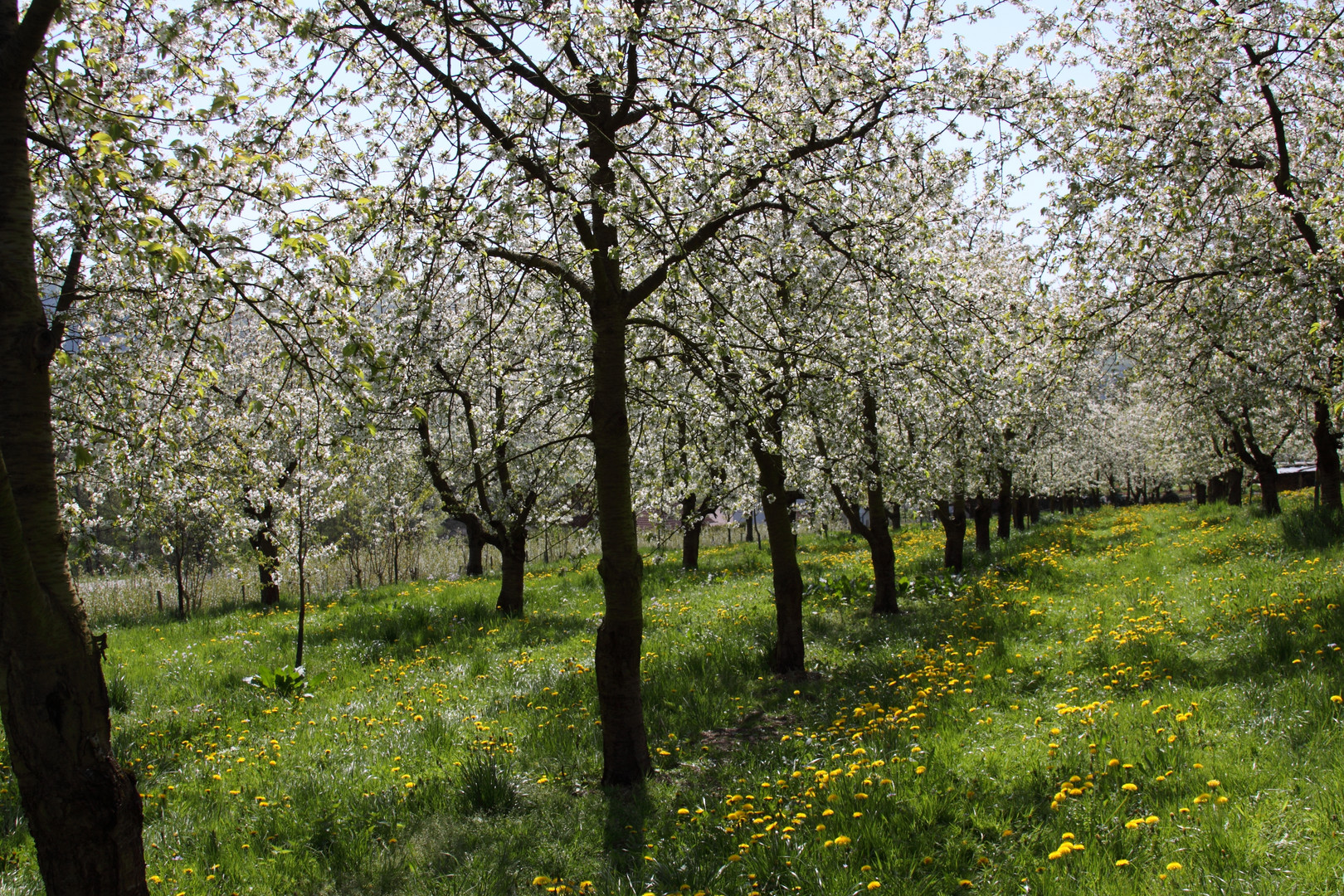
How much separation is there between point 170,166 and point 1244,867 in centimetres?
597

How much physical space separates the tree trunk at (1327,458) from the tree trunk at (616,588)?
649 inches

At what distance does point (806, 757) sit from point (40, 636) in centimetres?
491

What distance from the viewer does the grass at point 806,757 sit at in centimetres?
398

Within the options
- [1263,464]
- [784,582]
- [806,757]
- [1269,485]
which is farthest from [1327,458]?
[806,757]

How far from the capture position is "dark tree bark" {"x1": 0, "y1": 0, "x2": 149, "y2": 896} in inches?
116

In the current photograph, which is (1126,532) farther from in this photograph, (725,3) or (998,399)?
(725,3)

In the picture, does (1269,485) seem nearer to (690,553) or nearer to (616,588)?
(690,553)

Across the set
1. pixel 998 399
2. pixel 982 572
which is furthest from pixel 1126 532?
pixel 998 399

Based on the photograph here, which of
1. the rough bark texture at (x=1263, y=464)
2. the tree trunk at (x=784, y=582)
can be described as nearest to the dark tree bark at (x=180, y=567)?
the tree trunk at (x=784, y=582)

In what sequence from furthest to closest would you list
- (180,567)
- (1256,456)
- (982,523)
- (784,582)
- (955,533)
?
(982,523)
(1256,456)
(180,567)
(955,533)
(784,582)

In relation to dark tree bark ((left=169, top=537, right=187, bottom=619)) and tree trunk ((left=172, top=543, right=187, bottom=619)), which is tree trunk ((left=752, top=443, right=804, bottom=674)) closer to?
dark tree bark ((left=169, top=537, right=187, bottom=619))

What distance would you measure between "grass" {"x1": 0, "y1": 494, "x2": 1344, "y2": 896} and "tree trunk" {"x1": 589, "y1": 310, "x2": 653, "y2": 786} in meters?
0.32

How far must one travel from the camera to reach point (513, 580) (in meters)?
15.2

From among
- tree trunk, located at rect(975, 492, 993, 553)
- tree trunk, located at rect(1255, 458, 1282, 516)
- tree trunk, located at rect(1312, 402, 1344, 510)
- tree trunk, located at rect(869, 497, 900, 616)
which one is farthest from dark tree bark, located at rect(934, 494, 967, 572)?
tree trunk, located at rect(1255, 458, 1282, 516)
